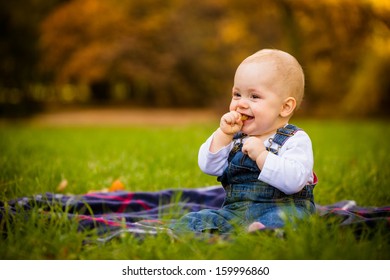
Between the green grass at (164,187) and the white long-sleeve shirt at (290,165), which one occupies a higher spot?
the white long-sleeve shirt at (290,165)

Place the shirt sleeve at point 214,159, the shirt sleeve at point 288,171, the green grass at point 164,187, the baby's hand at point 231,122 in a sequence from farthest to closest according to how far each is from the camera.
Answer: the shirt sleeve at point 214,159 → the baby's hand at point 231,122 → the shirt sleeve at point 288,171 → the green grass at point 164,187

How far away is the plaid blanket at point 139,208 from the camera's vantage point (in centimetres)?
172

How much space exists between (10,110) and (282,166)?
1027cm

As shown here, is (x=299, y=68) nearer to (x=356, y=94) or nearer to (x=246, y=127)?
(x=246, y=127)

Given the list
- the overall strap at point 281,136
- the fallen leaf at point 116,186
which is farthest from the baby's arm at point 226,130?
the fallen leaf at point 116,186

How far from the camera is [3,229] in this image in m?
1.73

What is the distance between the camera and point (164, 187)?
8.87 feet

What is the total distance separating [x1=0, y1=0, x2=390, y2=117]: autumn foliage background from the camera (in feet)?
31.1

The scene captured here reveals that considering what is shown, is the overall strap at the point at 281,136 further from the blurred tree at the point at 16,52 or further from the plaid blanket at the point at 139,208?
the blurred tree at the point at 16,52

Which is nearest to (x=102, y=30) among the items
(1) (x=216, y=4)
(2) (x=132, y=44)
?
(2) (x=132, y=44)

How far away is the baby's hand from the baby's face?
0.04 meters

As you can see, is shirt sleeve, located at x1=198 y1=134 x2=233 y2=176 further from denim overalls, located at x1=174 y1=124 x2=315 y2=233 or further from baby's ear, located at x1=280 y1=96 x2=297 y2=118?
baby's ear, located at x1=280 y1=96 x2=297 y2=118

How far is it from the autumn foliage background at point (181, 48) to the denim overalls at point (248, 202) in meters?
7.49
